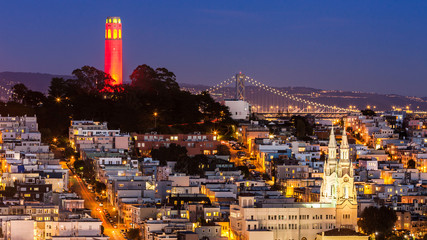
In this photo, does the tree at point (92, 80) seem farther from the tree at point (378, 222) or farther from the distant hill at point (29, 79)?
the distant hill at point (29, 79)

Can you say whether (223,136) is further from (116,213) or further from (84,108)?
(116,213)

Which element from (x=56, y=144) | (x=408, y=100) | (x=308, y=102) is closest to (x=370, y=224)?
(x=56, y=144)

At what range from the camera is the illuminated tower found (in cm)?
6950

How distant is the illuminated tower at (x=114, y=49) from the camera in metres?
69.5

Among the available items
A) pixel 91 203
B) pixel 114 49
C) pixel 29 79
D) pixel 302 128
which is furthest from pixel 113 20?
pixel 29 79

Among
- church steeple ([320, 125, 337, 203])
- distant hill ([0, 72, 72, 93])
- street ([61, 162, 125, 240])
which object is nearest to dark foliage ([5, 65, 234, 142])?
street ([61, 162, 125, 240])

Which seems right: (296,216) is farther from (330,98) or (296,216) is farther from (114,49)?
(330,98)

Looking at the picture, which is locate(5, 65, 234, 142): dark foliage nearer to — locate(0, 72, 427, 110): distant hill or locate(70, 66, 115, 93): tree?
locate(70, 66, 115, 93): tree

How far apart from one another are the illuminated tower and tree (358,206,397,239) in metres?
24.7

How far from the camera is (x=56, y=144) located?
205ft

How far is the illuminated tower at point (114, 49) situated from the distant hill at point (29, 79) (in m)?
30.1

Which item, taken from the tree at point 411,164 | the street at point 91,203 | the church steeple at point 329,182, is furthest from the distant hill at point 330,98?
the church steeple at point 329,182

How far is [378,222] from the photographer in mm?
48188

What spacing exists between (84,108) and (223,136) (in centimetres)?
796
